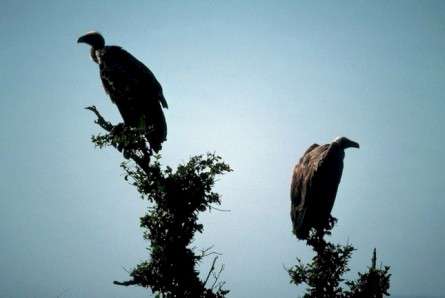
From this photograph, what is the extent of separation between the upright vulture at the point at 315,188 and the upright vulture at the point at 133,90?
400 centimetres

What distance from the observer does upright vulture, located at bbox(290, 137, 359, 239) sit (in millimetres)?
8750

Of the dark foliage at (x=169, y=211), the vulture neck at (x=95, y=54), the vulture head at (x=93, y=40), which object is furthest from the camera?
the vulture head at (x=93, y=40)

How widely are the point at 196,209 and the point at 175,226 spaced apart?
61 centimetres

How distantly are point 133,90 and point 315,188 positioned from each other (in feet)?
18.6

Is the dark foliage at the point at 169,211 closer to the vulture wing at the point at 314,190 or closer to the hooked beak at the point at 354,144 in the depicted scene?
the vulture wing at the point at 314,190

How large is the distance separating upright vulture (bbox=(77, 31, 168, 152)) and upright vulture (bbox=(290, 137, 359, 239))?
4000mm

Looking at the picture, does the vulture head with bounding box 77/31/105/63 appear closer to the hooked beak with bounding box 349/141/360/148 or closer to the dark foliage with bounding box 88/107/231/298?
the dark foliage with bounding box 88/107/231/298

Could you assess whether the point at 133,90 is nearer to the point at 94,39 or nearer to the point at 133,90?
the point at 133,90

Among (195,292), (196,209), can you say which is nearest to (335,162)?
(196,209)

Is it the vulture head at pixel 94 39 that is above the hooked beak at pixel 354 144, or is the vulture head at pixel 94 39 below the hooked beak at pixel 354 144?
below

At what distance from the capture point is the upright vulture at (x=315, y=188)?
28.7 feet

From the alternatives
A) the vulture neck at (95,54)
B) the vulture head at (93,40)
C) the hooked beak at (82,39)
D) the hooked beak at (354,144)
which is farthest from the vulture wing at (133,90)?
the hooked beak at (354,144)

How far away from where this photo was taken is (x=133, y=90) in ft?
32.7

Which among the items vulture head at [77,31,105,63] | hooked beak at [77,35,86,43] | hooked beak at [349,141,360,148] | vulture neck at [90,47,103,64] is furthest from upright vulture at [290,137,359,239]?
hooked beak at [77,35,86,43]
